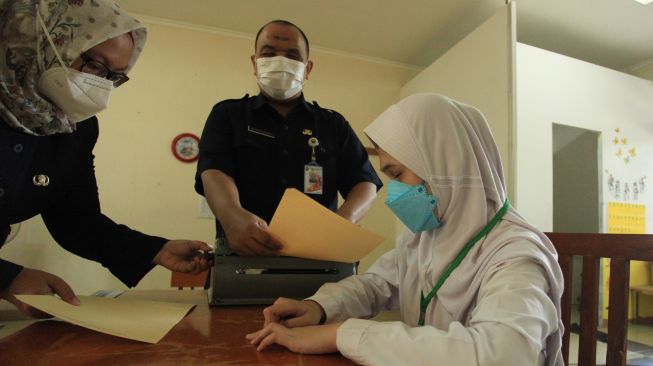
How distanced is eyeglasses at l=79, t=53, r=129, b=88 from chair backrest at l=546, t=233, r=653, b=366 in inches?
51.6

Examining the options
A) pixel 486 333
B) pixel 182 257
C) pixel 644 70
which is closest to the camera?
pixel 486 333

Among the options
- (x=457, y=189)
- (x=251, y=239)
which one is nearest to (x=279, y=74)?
(x=251, y=239)

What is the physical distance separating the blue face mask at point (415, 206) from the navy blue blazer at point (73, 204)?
0.71 m

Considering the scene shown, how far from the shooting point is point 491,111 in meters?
2.28

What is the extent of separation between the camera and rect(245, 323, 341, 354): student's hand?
61 cm

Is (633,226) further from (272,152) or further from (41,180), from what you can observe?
(41,180)

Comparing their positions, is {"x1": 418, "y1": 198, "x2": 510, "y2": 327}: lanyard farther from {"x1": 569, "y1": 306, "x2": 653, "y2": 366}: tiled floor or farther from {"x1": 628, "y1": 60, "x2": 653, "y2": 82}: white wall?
{"x1": 628, "y1": 60, "x2": 653, "y2": 82}: white wall

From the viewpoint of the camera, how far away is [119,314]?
2.50ft

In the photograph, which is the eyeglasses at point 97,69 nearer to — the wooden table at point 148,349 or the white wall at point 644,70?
the wooden table at point 148,349

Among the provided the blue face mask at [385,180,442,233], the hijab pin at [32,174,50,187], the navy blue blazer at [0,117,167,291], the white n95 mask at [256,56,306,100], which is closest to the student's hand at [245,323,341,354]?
the blue face mask at [385,180,442,233]

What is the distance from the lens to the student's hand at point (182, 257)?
3.44 feet

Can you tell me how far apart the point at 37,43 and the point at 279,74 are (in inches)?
28.2

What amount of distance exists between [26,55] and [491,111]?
2238 millimetres

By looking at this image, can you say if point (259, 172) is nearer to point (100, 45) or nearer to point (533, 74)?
point (100, 45)
